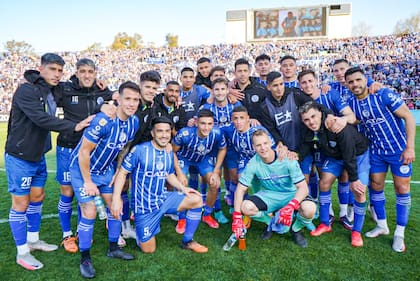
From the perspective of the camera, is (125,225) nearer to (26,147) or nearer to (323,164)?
(26,147)

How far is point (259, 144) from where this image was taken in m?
3.72

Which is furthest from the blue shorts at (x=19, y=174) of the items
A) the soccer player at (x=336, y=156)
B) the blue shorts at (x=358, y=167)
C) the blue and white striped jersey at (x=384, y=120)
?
the blue and white striped jersey at (x=384, y=120)

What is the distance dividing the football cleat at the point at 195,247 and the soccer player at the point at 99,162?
63 cm

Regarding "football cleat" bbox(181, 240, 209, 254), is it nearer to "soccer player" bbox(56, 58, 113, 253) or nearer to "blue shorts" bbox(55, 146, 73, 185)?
"soccer player" bbox(56, 58, 113, 253)

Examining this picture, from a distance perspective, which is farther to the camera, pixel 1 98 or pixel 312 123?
pixel 1 98

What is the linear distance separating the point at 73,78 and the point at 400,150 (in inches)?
155

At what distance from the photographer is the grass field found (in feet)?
10.5

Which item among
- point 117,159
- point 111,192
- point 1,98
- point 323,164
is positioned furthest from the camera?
point 1,98

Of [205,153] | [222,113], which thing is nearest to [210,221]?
[205,153]

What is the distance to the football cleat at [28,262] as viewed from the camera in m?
3.37

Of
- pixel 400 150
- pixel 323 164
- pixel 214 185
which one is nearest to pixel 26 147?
pixel 214 185

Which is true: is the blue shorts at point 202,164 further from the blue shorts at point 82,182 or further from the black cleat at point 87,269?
the black cleat at point 87,269

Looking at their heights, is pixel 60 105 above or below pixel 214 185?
above

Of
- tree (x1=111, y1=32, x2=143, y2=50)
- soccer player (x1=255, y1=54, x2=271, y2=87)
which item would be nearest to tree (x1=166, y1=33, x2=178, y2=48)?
tree (x1=111, y1=32, x2=143, y2=50)
